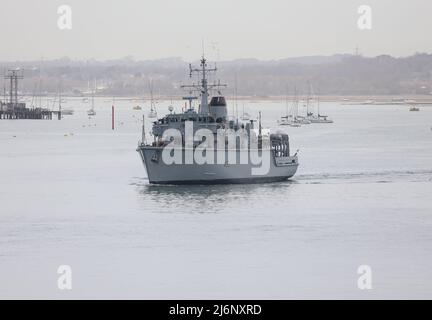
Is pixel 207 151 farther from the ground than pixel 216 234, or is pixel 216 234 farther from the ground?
pixel 207 151

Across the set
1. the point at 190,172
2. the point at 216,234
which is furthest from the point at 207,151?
the point at 216,234

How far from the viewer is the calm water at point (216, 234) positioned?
37.2m

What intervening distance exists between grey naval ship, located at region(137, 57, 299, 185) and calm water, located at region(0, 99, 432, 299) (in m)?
0.81

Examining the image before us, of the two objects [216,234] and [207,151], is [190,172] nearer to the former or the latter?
[207,151]

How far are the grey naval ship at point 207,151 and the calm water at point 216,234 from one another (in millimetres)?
813

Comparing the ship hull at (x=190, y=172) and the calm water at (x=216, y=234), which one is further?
the ship hull at (x=190, y=172)

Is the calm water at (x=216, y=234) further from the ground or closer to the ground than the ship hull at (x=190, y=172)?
closer to the ground

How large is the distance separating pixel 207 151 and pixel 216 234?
14947mm

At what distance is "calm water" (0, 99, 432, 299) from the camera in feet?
122

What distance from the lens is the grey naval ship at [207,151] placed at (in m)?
62.4

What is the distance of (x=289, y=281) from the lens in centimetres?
3772

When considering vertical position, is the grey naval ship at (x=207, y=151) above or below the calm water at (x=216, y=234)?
above

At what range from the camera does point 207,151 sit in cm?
6219
